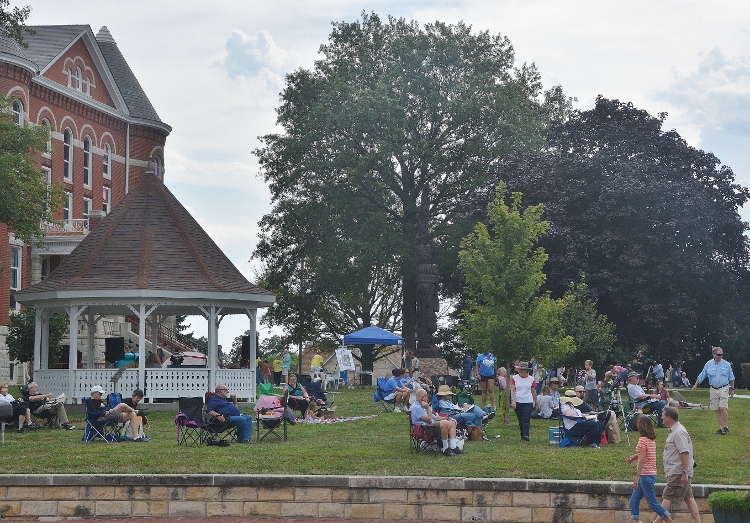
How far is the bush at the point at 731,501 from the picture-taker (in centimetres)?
1248

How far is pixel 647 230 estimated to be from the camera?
42375 millimetres

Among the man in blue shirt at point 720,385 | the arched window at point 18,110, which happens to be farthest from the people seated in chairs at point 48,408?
the arched window at point 18,110

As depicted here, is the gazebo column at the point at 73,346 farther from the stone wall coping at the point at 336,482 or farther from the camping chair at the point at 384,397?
the stone wall coping at the point at 336,482

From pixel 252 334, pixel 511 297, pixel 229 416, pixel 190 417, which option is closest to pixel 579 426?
pixel 511 297

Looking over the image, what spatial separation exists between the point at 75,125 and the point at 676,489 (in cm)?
4625

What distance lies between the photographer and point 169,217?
1241 inches

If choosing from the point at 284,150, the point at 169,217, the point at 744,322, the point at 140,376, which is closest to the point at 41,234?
the point at 169,217

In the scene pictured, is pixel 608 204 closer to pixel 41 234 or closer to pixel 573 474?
pixel 41 234

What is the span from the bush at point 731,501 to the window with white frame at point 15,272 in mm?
39747

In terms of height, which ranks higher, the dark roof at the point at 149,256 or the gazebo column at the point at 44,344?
the dark roof at the point at 149,256

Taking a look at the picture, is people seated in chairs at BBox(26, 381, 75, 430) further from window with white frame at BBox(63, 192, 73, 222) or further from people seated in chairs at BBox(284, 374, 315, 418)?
window with white frame at BBox(63, 192, 73, 222)

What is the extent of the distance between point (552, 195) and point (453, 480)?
30.5 meters

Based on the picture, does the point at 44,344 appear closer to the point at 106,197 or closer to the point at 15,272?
the point at 15,272

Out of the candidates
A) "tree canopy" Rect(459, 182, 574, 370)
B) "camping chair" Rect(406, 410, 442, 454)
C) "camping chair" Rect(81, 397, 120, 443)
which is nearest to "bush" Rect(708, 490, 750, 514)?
"camping chair" Rect(406, 410, 442, 454)
